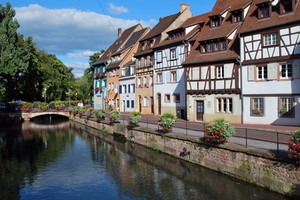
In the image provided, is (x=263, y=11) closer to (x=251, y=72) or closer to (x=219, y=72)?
(x=251, y=72)

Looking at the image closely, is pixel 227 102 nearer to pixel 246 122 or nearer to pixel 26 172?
pixel 246 122

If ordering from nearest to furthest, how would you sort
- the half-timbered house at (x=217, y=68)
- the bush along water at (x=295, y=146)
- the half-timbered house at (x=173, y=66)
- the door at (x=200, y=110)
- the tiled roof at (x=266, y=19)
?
the bush along water at (x=295, y=146), the tiled roof at (x=266, y=19), the half-timbered house at (x=217, y=68), the door at (x=200, y=110), the half-timbered house at (x=173, y=66)

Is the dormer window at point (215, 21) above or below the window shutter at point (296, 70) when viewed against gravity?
above

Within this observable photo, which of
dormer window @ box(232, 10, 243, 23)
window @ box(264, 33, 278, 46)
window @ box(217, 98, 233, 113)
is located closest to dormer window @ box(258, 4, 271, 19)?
window @ box(264, 33, 278, 46)

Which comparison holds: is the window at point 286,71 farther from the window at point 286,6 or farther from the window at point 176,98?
the window at point 176,98

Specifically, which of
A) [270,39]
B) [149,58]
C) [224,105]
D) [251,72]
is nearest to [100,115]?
[149,58]

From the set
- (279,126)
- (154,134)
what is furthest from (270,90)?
(154,134)

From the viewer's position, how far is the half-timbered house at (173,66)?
3465 cm

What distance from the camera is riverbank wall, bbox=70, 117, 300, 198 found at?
13.2 meters

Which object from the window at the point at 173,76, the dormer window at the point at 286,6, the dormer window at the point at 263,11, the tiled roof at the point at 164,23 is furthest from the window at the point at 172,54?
the dormer window at the point at 286,6

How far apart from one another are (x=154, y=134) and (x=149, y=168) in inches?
183

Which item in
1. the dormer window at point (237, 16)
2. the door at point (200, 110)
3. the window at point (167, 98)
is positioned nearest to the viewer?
the dormer window at point (237, 16)

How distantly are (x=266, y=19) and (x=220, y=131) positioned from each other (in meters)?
12.2

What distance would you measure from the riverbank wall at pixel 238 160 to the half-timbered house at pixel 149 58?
60.4 ft
